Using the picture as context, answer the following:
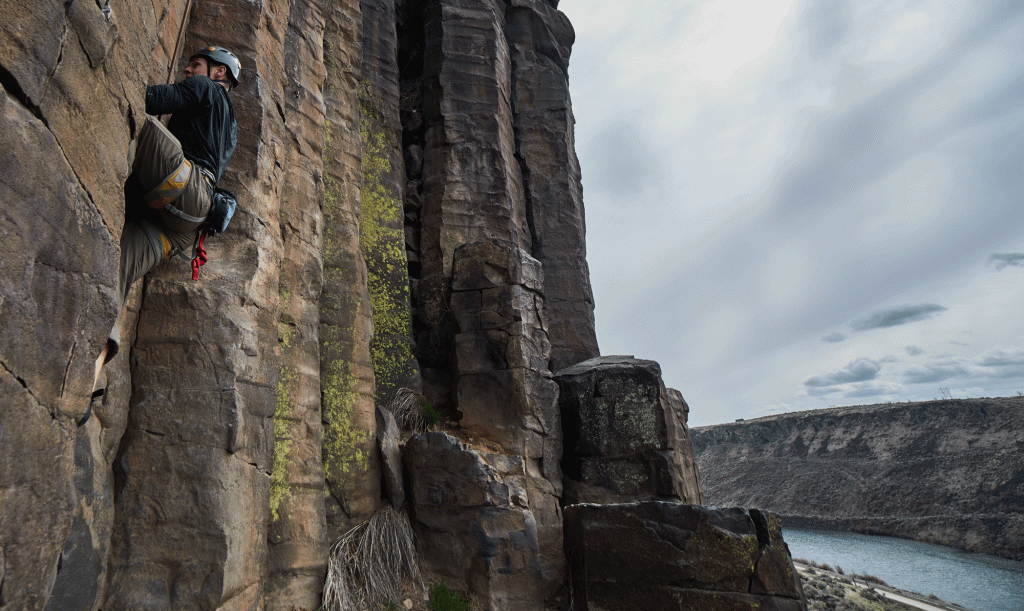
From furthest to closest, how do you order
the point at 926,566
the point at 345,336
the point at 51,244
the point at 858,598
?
the point at 926,566
the point at 858,598
the point at 345,336
the point at 51,244

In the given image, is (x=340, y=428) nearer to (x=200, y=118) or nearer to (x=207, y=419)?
(x=207, y=419)

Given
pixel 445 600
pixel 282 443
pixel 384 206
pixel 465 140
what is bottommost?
pixel 445 600

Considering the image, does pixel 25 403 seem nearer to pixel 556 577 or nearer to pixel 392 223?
pixel 556 577

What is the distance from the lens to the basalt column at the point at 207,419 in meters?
3.55

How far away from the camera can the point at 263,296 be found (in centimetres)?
461

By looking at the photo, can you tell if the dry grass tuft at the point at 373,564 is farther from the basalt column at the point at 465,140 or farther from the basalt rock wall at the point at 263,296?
the basalt column at the point at 465,140

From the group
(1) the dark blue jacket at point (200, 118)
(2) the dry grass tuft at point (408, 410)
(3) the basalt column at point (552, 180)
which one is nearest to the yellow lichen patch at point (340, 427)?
(2) the dry grass tuft at point (408, 410)

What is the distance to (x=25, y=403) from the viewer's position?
6.30 ft

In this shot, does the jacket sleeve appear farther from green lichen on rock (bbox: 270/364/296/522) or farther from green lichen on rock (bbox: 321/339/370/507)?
green lichen on rock (bbox: 321/339/370/507)

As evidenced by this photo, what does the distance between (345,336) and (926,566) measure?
20.0 meters

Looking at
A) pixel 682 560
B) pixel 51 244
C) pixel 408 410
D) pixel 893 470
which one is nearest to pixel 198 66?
pixel 51 244

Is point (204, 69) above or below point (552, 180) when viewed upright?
below

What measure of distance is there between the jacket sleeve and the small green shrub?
5145 millimetres

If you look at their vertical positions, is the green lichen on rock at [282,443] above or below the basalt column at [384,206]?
below
